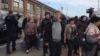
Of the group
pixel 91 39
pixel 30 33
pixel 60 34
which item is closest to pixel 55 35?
pixel 60 34

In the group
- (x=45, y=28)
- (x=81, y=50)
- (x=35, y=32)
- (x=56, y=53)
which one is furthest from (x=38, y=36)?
(x=81, y=50)

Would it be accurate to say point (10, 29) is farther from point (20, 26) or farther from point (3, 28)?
point (3, 28)

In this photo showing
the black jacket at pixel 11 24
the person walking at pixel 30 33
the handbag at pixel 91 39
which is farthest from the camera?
the person walking at pixel 30 33

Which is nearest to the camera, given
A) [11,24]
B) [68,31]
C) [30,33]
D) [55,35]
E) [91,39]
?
[91,39]

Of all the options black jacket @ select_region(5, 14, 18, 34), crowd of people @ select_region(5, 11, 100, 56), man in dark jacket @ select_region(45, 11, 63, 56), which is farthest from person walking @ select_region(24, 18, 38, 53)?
man in dark jacket @ select_region(45, 11, 63, 56)

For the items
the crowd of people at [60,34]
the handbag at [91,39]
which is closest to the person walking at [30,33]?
the crowd of people at [60,34]

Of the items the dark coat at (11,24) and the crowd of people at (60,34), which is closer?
the crowd of people at (60,34)

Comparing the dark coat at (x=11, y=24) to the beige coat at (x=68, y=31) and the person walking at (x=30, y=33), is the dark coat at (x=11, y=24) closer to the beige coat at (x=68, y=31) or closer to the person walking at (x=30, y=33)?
the person walking at (x=30, y=33)

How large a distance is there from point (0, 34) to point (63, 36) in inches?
369

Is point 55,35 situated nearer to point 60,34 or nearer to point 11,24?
point 60,34

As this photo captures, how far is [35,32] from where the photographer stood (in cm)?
1428

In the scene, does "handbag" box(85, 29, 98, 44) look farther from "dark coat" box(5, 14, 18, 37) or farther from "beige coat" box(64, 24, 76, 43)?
"dark coat" box(5, 14, 18, 37)

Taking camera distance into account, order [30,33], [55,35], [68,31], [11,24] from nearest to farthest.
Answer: [55,35] → [68,31] → [11,24] → [30,33]

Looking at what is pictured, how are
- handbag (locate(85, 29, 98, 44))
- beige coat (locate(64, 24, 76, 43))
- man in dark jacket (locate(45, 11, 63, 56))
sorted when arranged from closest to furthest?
handbag (locate(85, 29, 98, 44)), man in dark jacket (locate(45, 11, 63, 56)), beige coat (locate(64, 24, 76, 43))
